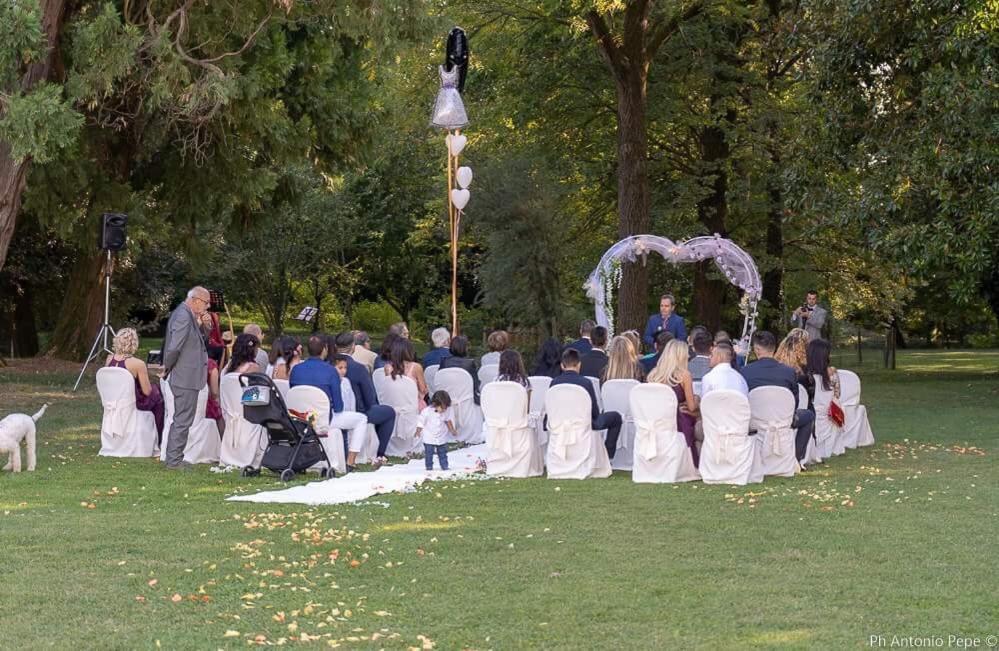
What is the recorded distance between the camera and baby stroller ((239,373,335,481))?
10797 mm

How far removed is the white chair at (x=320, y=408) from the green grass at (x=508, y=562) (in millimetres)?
601

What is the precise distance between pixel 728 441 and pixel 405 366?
12.5 feet

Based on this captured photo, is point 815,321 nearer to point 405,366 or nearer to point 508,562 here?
point 405,366

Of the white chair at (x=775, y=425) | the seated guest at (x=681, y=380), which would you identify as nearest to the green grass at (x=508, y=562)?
the white chair at (x=775, y=425)

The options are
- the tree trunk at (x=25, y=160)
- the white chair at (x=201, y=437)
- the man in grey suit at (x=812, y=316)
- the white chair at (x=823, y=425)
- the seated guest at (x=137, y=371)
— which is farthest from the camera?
the man in grey suit at (x=812, y=316)

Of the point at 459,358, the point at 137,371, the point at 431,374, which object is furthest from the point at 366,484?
the point at 431,374

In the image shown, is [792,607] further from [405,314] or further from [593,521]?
[405,314]

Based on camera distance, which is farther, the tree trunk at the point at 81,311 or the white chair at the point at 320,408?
the tree trunk at the point at 81,311

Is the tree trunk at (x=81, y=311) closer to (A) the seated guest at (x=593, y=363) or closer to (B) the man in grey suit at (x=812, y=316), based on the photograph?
(B) the man in grey suit at (x=812, y=316)

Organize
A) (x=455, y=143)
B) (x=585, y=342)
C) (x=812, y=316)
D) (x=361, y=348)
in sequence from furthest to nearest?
(x=812, y=316), (x=455, y=143), (x=585, y=342), (x=361, y=348)

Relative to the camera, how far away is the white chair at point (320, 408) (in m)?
11.4

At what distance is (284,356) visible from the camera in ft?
41.8

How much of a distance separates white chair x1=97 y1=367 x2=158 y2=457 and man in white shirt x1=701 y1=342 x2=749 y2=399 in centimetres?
569

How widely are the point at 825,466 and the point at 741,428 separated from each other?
73.4 inches
